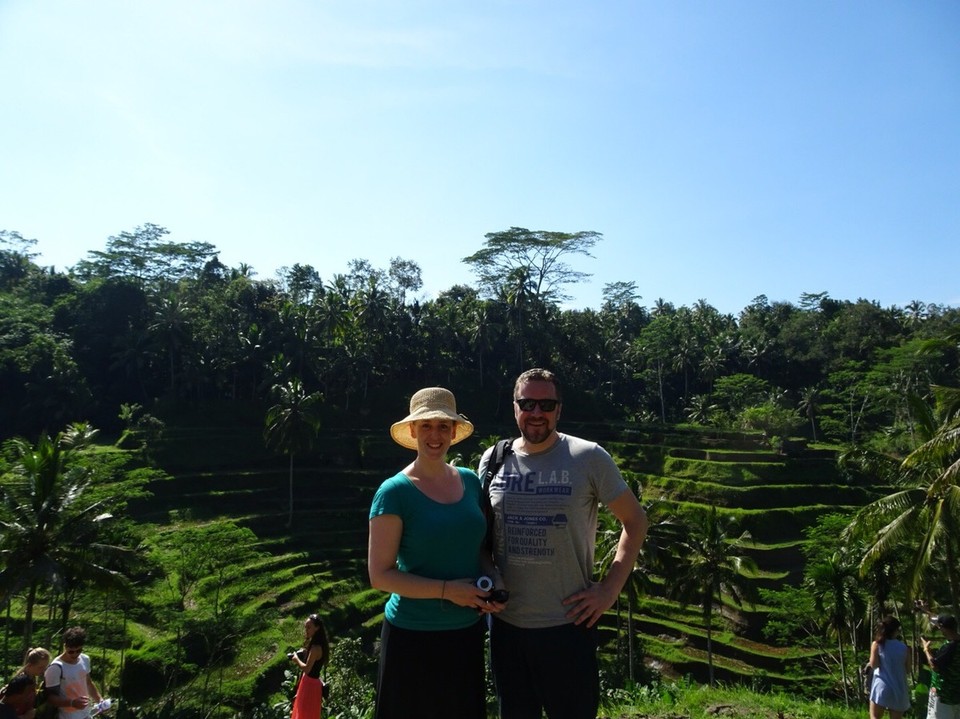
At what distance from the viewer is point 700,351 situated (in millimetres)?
48531

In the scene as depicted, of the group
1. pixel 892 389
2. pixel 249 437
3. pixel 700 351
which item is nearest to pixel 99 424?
pixel 249 437

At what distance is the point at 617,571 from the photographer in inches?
120

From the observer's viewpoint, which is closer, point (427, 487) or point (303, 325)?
point (427, 487)

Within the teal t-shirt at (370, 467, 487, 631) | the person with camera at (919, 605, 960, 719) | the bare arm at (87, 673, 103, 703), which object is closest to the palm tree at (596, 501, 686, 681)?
the person with camera at (919, 605, 960, 719)

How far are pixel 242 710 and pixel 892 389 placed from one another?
123ft

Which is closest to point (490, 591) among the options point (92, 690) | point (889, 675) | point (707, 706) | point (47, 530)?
point (707, 706)

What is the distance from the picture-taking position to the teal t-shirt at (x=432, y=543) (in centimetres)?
285

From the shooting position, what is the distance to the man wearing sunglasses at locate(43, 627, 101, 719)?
6062mm

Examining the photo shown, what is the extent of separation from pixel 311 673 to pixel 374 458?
101 ft

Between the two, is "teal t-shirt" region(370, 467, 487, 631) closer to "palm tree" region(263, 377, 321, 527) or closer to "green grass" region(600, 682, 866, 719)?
"green grass" region(600, 682, 866, 719)

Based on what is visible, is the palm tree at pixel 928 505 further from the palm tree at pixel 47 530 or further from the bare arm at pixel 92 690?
the palm tree at pixel 47 530

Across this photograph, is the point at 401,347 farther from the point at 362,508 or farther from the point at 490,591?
the point at 490,591

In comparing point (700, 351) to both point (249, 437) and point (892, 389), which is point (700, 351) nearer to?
point (892, 389)

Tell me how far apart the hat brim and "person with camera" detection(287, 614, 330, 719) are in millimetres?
2794
